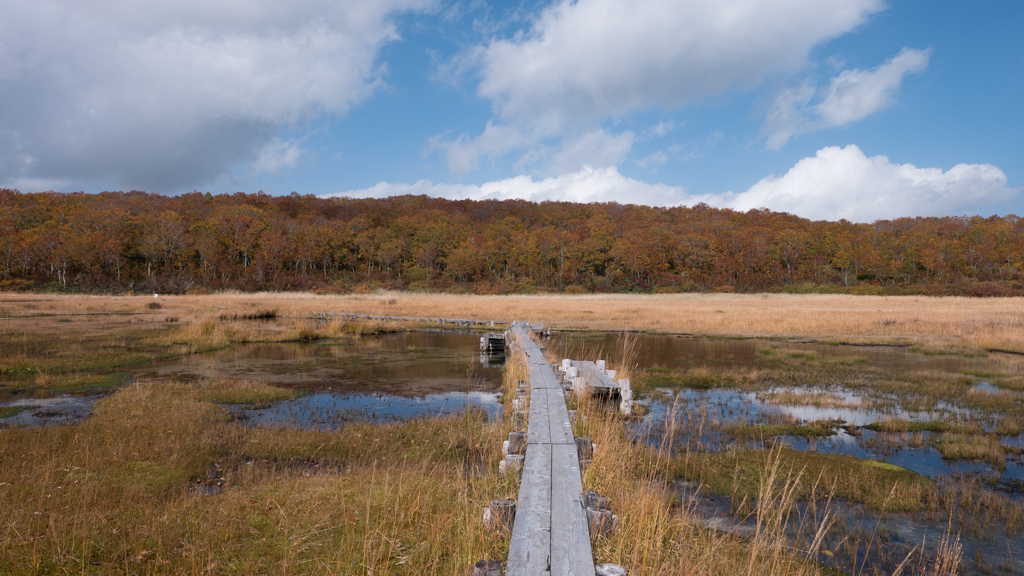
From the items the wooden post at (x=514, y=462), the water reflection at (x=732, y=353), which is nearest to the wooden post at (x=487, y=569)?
the wooden post at (x=514, y=462)

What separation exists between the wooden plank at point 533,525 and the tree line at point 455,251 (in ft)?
214

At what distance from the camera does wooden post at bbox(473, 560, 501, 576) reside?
2.57 metres

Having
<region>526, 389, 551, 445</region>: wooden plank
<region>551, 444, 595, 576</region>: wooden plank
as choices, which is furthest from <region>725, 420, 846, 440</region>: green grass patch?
<region>551, 444, 595, 576</region>: wooden plank

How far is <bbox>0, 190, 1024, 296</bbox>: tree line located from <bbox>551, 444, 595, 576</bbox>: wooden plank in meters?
65.3

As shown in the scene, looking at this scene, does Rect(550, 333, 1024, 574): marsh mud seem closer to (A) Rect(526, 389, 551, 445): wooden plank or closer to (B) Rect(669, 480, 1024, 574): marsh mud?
(B) Rect(669, 480, 1024, 574): marsh mud

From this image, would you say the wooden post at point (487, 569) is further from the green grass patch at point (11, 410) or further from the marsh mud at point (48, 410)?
the green grass patch at point (11, 410)

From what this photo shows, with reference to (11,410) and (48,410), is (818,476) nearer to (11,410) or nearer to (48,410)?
(48,410)

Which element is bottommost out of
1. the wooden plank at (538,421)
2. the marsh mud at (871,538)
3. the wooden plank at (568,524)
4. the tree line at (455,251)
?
the marsh mud at (871,538)

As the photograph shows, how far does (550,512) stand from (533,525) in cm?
24

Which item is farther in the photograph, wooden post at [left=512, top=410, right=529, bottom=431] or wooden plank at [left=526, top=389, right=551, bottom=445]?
wooden post at [left=512, top=410, right=529, bottom=431]

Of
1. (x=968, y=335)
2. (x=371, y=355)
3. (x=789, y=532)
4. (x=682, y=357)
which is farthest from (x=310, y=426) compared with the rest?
(x=968, y=335)

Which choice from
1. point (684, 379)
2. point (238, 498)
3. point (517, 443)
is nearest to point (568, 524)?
point (517, 443)

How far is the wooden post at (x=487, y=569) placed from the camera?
8.43 feet

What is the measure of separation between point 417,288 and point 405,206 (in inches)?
1782
